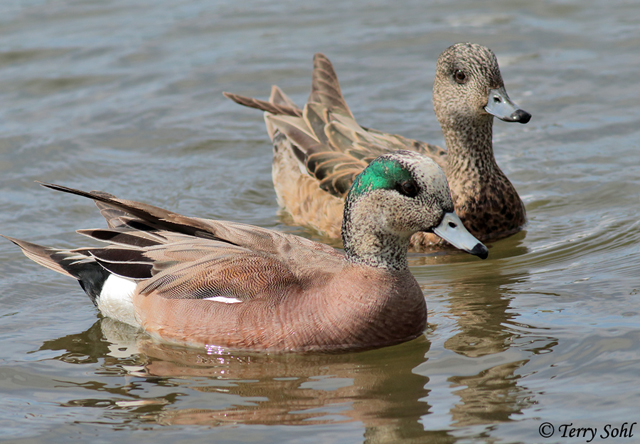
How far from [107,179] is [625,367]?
229 inches

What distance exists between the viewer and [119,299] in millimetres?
6656

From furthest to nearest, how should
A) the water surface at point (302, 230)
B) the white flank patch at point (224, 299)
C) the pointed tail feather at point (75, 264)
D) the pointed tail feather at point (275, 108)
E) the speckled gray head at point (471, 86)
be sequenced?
1. the pointed tail feather at point (275, 108)
2. the speckled gray head at point (471, 86)
3. the pointed tail feather at point (75, 264)
4. the white flank patch at point (224, 299)
5. the water surface at point (302, 230)

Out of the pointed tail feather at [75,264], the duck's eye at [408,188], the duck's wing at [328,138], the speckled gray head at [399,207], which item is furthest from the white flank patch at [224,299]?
the duck's wing at [328,138]

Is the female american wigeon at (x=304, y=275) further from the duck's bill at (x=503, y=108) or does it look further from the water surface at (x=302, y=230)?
the duck's bill at (x=503, y=108)

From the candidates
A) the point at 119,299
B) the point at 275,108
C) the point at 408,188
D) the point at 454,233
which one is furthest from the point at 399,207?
the point at 275,108

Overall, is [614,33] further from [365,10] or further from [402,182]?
[402,182]

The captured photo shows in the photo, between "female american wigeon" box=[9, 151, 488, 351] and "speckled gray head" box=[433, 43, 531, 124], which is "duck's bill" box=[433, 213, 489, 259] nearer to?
"female american wigeon" box=[9, 151, 488, 351]

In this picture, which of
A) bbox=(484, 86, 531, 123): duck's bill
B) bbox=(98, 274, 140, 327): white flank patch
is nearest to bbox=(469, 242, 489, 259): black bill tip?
bbox=(484, 86, 531, 123): duck's bill

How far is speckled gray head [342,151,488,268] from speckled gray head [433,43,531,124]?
2078 millimetres

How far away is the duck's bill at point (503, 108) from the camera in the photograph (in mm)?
7625

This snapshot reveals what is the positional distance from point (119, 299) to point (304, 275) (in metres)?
1.43

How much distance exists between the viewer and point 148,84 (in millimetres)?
11773

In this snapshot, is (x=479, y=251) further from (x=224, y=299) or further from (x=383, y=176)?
(x=224, y=299)

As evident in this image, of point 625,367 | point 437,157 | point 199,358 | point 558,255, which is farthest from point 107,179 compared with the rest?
point 625,367
